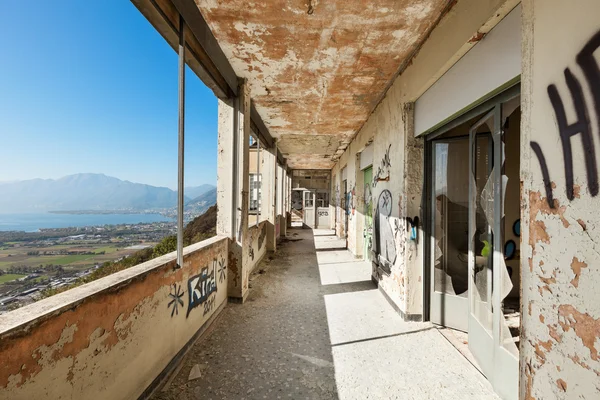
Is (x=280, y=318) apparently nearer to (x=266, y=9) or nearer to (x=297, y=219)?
(x=266, y=9)

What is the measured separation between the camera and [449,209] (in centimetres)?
314

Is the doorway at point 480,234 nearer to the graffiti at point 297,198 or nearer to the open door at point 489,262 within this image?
the open door at point 489,262

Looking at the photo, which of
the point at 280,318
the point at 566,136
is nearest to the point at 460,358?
the point at 280,318

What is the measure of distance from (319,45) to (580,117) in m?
2.30

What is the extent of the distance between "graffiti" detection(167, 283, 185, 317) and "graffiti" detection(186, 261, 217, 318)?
0.18m

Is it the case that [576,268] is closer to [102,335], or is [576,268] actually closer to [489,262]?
[489,262]

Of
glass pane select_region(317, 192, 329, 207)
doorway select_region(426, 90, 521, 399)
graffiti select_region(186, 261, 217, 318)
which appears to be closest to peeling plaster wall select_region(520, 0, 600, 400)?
doorway select_region(426, 90, 521, 399)

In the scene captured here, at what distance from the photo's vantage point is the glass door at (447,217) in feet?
10.1

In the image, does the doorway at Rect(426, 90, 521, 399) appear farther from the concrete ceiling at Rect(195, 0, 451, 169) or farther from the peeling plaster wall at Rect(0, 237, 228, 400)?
the peeling plaster wall at Rect(0, 237, 228, 400)

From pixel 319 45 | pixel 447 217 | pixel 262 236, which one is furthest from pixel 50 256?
pixel 262 236

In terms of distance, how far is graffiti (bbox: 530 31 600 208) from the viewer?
3.43 feet

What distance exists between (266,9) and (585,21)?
202cm

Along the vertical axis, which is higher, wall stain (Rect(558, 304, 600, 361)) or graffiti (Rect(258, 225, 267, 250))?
wall stain (Rect(558, 304, 600, 361))

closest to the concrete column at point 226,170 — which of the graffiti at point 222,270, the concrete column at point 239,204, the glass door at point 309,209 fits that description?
the concrete column at point 239,204
